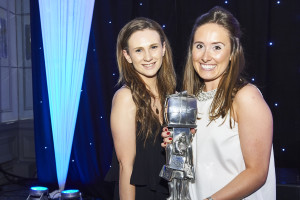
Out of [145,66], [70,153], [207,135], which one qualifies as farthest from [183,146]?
[70,153]

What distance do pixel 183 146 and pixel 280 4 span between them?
3.22m

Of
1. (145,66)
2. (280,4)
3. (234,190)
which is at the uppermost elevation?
(280,4)

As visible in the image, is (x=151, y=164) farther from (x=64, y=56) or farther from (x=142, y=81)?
(x=64, y=56)

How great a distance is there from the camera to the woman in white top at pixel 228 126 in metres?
1.40

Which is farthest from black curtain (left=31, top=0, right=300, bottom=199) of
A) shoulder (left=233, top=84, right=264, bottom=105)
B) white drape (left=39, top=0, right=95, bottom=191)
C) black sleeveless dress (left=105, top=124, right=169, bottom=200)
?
shoulder (left=233, top=84, right=264, bottom=105)

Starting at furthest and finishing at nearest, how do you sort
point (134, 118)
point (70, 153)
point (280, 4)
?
point (70, 153), point (280, 4), point (134, 118)

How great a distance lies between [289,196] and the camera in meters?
2.78

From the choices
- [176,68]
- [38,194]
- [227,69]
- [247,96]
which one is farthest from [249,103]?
[38,194]

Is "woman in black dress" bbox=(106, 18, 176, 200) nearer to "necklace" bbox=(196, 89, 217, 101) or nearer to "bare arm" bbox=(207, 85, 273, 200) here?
"necklace" bbox=(196, 89, 217, 101)

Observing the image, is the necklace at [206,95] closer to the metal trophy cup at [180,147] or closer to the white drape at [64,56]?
the metal trophy cup at [180,147]

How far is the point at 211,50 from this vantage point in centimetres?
153

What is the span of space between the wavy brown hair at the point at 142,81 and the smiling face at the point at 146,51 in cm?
4

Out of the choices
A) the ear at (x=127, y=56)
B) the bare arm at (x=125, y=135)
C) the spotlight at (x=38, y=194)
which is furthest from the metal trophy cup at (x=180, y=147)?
the spotlight at (x=38, y=194)

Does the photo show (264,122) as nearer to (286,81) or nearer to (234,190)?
(234,190)
